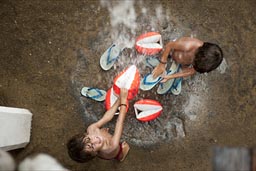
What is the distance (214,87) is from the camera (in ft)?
10.3

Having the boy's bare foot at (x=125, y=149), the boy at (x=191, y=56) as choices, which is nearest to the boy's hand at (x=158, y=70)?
the boy at (x=191, y=56)

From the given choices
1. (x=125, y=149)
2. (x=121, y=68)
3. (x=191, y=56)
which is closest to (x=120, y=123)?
(x=125, y=149)

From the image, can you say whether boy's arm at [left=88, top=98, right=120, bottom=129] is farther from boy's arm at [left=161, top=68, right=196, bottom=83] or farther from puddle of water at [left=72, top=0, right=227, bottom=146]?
boy's arm at [left=161, top=68, right=196, bottom=83]

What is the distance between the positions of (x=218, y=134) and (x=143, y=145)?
1.99ft

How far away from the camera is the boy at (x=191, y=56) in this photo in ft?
8.46

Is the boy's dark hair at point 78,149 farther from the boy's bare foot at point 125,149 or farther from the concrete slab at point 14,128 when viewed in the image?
the boy's bare foot at point 125,149

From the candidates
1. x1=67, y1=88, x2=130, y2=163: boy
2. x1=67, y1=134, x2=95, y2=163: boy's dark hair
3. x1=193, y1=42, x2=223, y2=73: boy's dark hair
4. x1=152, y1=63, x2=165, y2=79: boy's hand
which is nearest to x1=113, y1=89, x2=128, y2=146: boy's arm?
x1=67, y1=88, x2=130, y2=163: boy

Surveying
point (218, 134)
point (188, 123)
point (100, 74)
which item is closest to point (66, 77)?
point (100, 74)

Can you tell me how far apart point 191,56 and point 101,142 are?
0.86m

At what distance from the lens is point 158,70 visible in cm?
296

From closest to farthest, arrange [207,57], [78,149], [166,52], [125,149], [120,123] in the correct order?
[78,149] < [207,57] < [120,123] < [166,52] < [125,149]

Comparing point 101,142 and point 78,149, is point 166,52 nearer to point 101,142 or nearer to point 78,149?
point 101,142

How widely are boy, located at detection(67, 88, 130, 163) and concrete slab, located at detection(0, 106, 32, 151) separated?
394 mm

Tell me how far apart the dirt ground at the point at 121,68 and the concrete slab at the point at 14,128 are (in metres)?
0.16
